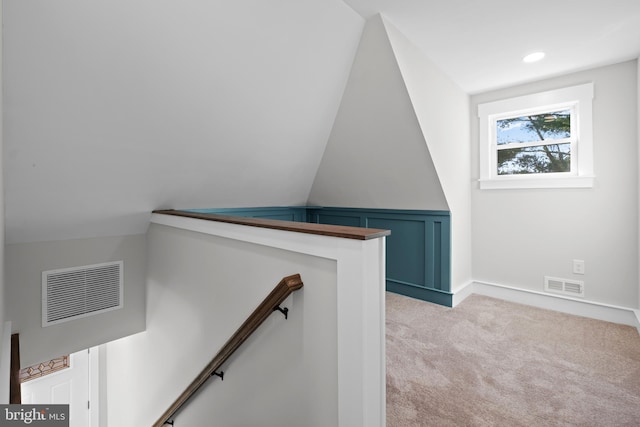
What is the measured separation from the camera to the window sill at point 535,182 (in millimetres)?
2752

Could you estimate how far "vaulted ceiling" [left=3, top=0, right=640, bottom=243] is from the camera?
1541 mm

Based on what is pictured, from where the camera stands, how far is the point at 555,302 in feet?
9.69

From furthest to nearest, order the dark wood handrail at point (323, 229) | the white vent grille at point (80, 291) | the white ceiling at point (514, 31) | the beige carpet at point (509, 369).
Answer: the white vent grille at point (80, 291)
the white ceiling at point (514, 31)
the beige carpet at point (509, 369)
the dark wood handrail at point (323, 229)

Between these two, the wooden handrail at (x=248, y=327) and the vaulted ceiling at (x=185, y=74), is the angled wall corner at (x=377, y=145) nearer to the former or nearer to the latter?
the vaulted ceiling at (x=185, y=74)

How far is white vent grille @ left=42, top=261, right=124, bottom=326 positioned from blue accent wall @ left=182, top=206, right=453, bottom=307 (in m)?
0.94

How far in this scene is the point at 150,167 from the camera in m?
2.27

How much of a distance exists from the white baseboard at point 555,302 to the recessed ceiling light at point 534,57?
7.14 ft

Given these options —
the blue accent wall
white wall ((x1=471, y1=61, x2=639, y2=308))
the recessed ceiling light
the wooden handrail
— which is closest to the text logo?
the wooden handrail

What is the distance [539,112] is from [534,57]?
75 centimetres

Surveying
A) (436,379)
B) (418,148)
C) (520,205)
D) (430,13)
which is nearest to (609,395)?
(436,379)

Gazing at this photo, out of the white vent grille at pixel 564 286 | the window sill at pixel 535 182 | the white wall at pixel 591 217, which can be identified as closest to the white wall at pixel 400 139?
the window sill at pixel 535 182

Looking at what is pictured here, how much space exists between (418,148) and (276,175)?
1468 mm

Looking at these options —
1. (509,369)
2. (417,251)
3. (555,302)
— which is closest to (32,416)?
(509,369)

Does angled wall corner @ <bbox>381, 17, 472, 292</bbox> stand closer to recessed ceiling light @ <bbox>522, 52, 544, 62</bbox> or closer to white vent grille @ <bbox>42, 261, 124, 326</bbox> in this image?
recessed ceiling light @ <bbox>522, 52, 544, 62</bbox>
